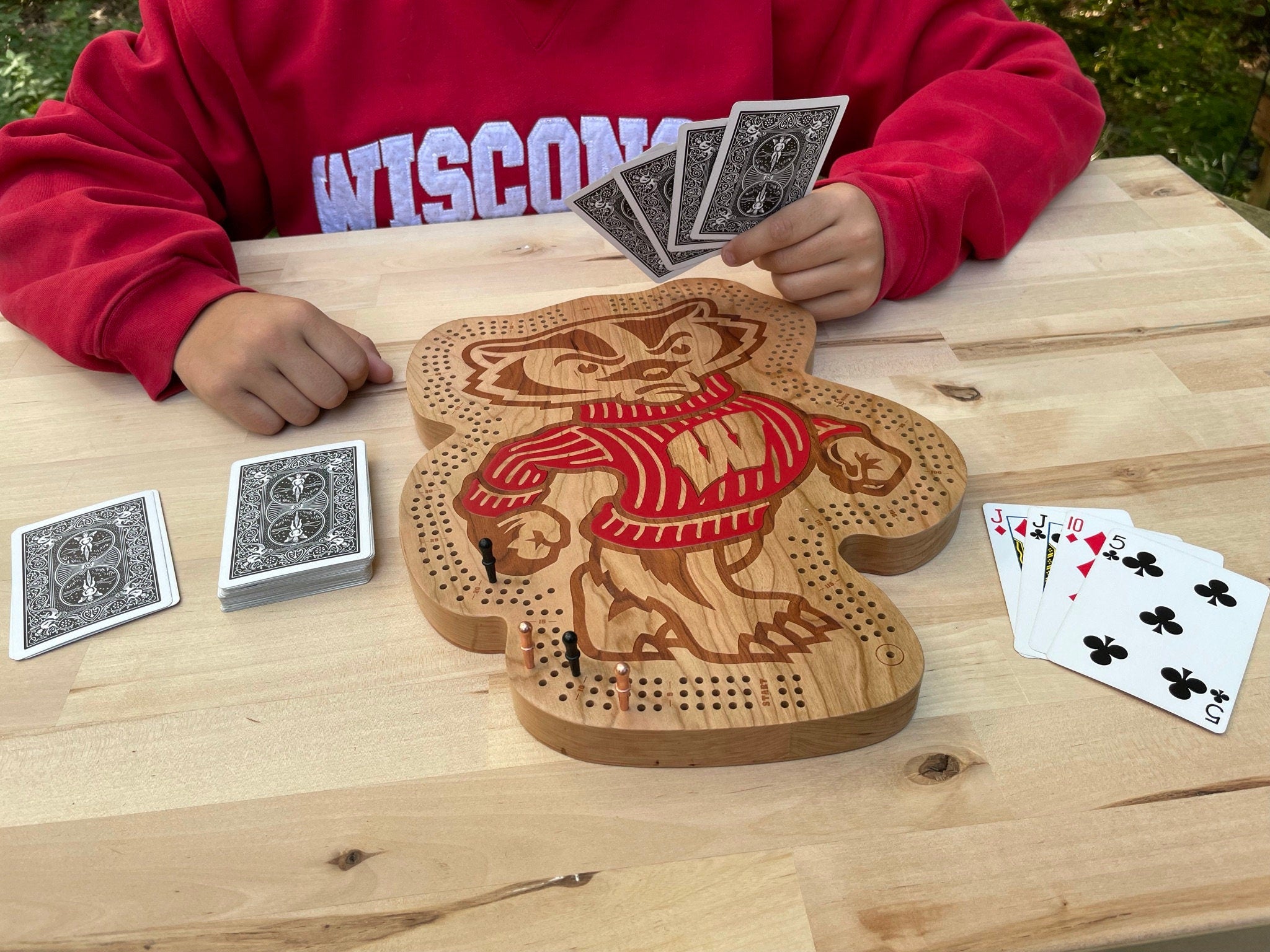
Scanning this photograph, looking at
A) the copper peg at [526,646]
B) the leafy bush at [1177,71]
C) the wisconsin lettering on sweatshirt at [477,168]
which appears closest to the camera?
the copper peg at [526,646]

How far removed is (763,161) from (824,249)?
14 centimetres

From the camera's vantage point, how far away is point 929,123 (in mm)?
1294

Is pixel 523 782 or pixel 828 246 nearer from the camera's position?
pixel 523 782

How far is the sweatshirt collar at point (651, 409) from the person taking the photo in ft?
3.11

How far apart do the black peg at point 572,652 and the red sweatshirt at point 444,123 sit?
26.8 inches

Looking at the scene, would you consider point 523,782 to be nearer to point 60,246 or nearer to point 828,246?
point 828,246

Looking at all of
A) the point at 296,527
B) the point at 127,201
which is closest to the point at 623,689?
the point at 296,527

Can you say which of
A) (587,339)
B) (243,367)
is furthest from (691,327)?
(243,367)

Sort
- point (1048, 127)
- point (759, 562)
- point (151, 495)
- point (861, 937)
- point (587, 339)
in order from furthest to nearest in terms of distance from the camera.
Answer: point (1048, 127), point (587, 339), point (151, 495), point (759, 562), point (861, 937)

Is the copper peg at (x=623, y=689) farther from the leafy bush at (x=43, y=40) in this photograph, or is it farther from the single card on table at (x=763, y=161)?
the leafy bush at (x=43, y=40)

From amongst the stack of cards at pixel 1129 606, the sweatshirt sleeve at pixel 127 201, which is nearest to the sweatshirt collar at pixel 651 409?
the stack of cards at pixel 1129 606

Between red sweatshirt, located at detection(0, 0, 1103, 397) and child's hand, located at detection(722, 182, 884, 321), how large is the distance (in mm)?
28

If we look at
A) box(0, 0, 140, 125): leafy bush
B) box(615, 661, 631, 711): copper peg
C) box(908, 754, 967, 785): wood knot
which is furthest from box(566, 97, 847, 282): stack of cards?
box(0, 0, 140, 125): leafy bush

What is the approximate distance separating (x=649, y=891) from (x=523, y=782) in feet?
0.42
